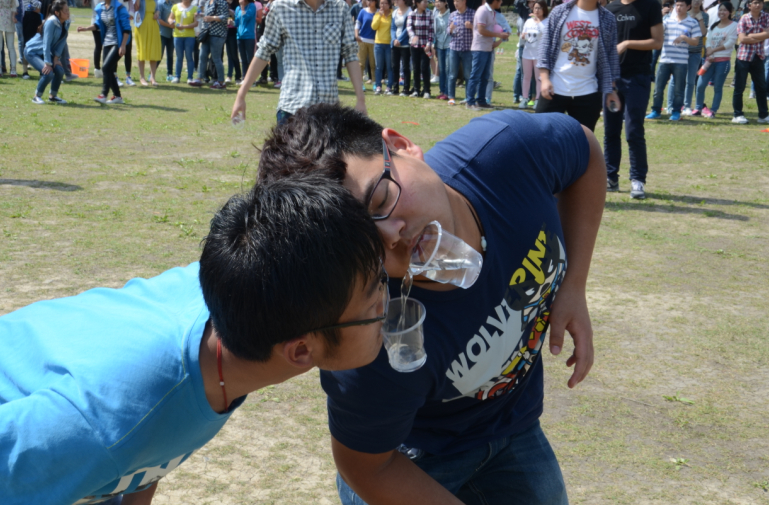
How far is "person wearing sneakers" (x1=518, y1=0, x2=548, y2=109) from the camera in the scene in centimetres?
1286

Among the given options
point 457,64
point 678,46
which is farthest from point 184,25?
point 678,46

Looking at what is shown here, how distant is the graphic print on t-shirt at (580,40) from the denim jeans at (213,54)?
10724 millimetres

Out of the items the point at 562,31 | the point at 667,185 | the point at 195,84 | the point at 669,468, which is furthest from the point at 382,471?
the point at 195,84

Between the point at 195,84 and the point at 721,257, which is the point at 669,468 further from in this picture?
the point at 195,84

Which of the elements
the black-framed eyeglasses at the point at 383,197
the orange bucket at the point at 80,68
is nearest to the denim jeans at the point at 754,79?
the black-framed eyeglasses at the point at 383,197

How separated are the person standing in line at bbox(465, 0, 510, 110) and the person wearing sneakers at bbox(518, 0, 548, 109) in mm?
452

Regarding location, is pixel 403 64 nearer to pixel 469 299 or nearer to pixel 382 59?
pixel 382 59

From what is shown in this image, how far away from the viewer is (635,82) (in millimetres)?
7191

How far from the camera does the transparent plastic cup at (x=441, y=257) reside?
67.6 inches

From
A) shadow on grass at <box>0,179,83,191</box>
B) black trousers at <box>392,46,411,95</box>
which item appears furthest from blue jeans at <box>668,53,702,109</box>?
shadow on grass at <box>0,179,83,191</box>

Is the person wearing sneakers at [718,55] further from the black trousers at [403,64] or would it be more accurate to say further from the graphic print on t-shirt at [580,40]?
the graphic print on t-shirt at [580,40]

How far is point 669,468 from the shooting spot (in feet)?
10.0

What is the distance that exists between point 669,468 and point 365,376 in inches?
79.4

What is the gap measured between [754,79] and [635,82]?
23.7ft
